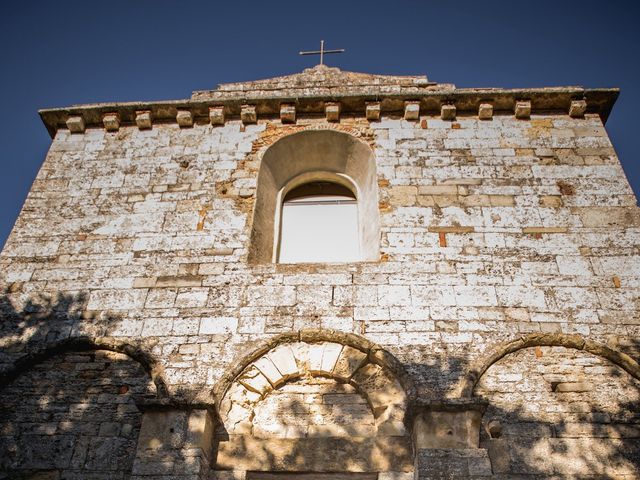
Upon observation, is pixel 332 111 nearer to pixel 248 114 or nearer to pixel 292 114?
pixel 292 114

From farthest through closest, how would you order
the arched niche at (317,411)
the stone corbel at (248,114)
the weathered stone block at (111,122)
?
the weathered stone block at (111,122), the stone corbel at (248,114), the arched niche at (317,411)

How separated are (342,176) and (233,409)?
11.0ft

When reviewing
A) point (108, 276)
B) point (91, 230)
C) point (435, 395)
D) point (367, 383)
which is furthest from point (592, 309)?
point (91, 230)

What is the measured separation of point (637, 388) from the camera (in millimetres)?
4555

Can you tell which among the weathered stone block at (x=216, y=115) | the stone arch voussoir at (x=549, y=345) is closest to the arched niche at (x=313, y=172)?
the weathered stone block at (x=216, y=115)

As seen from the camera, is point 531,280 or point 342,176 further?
point 342,176

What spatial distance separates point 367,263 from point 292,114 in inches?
97.6

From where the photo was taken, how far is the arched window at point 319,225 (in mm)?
6129

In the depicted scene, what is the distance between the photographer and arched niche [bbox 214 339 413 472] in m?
4.29

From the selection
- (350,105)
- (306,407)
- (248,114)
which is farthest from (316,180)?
(306,407)

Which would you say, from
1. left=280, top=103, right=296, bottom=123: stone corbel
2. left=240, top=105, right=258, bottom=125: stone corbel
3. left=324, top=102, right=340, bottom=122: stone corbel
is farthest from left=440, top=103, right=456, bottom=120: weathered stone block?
left=240, top=105, right=258, bottom=125: stone corbel

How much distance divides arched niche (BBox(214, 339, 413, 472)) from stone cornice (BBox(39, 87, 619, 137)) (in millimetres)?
3329

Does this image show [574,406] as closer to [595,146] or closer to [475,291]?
[475,291]

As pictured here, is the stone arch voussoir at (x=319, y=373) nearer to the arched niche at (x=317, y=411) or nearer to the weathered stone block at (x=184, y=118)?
the arched niche at (x=317, y=411)
